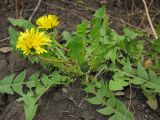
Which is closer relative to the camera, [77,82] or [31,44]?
[31,44]

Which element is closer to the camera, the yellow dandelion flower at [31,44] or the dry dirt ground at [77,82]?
the yellow dandelion flower at [31,44]

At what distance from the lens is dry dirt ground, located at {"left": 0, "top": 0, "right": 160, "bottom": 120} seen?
71.0 inches

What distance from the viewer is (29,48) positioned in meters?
1.68

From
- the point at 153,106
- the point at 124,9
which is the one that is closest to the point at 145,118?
the point at 153,106

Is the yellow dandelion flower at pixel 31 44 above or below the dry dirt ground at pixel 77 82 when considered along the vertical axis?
above

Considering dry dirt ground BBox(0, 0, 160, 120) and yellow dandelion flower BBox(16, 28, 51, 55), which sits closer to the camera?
yellow dandelion flower BBox(16, 28, 51, 55)

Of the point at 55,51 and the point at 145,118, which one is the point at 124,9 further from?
the point at 145,118

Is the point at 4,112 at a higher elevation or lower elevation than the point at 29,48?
lower

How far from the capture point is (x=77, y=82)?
1.92 metres

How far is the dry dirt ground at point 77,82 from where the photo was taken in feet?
5.91

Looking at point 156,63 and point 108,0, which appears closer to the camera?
point 156,63

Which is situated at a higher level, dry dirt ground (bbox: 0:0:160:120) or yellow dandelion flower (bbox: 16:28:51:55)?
yellow dandelion flower (bbox: 16:28:51:55)

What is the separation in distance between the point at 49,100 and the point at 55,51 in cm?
27

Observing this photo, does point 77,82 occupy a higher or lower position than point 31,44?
lower
